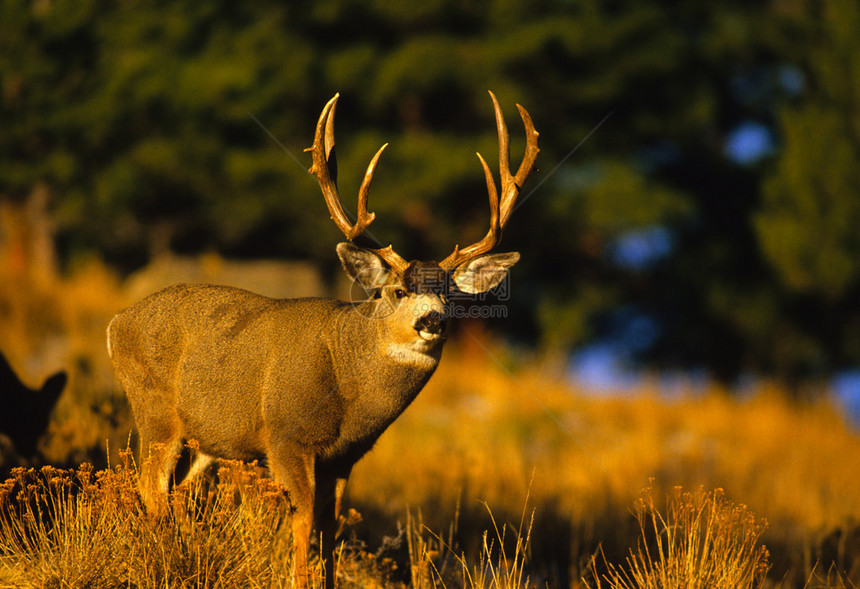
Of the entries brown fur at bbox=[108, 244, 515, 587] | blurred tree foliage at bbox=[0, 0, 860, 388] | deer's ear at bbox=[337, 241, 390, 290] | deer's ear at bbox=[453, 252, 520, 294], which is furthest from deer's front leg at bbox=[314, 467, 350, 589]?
blurred tree foliage at bbox=[0, 0, 860, 388]

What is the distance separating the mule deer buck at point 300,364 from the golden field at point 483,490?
8.1 inches

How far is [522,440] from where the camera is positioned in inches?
453

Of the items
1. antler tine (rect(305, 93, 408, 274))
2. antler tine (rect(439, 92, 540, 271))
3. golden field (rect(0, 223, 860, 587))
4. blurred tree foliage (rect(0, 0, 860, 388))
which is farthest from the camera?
blurred tree foliage (rect(0, 0, 860, 388))

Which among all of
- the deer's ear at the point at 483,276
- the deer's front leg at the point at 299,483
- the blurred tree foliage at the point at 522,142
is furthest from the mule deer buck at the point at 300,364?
the blurred tree foliage at the point at 522,142

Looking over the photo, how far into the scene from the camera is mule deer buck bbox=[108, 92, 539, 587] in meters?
4.21

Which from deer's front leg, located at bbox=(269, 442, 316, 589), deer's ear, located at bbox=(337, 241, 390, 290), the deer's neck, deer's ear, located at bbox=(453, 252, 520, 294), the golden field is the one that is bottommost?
the golden field

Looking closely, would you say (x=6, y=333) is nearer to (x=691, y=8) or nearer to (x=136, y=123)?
(x=136, y=123)

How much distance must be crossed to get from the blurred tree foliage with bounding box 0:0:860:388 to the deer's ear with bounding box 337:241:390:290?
375 inches

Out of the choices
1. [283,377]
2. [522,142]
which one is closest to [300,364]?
[283,377]

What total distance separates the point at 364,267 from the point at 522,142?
9408mm

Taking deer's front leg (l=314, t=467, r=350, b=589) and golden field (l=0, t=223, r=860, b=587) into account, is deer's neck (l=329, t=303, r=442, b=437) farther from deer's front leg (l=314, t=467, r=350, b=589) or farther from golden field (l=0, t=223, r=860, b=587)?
golden field (l=0, t=223, r=860, b=587)

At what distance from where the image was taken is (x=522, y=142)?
44.9 feet

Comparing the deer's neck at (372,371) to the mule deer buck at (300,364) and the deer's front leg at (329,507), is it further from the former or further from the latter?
the deer's front leg at (329,507)

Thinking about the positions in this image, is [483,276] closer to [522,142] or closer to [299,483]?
[299,483]
